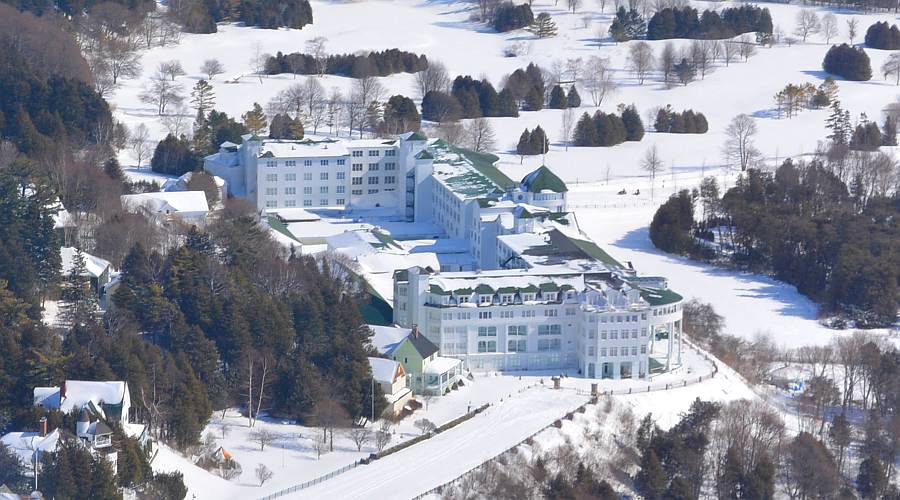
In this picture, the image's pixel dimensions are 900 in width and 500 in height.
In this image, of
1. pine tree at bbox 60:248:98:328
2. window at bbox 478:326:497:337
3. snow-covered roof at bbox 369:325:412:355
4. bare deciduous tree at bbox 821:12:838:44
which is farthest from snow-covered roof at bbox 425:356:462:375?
bare deciduous tree at bbox 821:12:838:44

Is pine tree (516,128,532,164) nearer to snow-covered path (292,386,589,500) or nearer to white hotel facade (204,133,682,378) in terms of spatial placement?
white hotel facade (204,133,682,378)

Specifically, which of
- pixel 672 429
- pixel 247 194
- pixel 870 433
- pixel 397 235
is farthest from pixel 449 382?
pixel 247 194

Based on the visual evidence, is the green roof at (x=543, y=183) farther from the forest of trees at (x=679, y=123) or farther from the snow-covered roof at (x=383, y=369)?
the forest of trees at (x=679, y=123)

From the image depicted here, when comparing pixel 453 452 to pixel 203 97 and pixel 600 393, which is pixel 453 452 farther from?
pixel 203 97

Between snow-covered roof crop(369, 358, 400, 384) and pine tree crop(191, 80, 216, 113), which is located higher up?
pine tree crop(191, 80, 216, 113)

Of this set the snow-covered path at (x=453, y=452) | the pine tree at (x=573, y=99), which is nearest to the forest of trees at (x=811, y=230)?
the pine tree at (x=573, y=99)

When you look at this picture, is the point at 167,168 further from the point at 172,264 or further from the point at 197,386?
the point at 197,386
